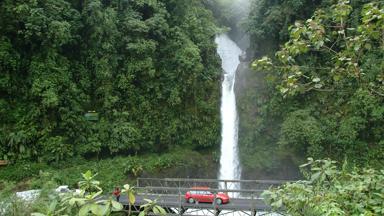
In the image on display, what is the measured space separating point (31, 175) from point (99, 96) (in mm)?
4585

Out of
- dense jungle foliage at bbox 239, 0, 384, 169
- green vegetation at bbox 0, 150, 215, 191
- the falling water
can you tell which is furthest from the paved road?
the falling water

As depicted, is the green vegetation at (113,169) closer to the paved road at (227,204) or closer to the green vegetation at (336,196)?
the paved road at (227,204)

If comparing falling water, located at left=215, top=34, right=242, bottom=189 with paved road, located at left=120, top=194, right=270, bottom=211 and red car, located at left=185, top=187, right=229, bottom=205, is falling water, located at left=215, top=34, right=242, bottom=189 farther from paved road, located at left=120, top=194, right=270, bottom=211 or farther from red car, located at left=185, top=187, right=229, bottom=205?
paved road, located at left=120, top=194, right=270, bottom=211

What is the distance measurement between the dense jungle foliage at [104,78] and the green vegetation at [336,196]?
12.8 metres

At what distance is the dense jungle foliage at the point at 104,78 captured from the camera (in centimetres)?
1440

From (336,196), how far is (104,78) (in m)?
14.2

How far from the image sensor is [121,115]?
53.8 ft

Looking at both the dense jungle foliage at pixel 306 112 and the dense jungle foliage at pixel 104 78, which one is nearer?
the dense jungle foliage at pixel 104 78

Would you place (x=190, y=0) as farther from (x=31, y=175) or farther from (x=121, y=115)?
(x=31, y=175)

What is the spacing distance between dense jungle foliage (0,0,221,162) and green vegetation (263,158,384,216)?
41.9 ft

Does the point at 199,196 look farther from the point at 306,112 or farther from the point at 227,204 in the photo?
the point at 306,112

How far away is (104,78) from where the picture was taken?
636 inches

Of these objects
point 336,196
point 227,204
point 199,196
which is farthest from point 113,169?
point 336,196

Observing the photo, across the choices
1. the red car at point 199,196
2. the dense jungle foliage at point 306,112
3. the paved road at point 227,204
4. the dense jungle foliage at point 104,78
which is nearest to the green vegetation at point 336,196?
the paved road at point 227,204
